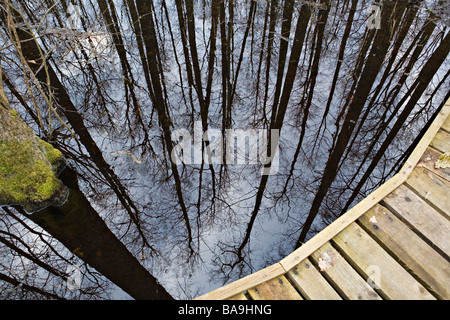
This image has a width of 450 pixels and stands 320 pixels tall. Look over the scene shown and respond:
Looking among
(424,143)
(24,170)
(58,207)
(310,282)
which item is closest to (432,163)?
(424,143)

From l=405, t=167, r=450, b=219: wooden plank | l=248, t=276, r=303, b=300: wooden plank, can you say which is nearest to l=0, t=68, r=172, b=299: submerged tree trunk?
l=248, t=276, r=303, b=300: wooden plank

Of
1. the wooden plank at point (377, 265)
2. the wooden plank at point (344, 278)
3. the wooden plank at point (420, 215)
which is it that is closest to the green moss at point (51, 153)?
the wooden plank at point (344, 278)

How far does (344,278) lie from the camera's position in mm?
2100

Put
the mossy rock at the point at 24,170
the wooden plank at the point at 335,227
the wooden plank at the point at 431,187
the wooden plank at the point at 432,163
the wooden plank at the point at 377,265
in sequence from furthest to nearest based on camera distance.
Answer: the mossy rock at the point at 24,170 < the wooden plank at the point at 432,163 < the wooden plank at the point at 431,187 < the wooden plank at the point at 335,227 < the wooden plank at the point at 377,265

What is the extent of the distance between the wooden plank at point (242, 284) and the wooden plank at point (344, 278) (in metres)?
0.34

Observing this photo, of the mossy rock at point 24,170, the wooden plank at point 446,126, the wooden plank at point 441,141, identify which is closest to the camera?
the mossy rock at point 24,170

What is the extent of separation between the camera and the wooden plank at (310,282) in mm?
2051

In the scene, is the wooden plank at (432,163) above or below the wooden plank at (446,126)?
below

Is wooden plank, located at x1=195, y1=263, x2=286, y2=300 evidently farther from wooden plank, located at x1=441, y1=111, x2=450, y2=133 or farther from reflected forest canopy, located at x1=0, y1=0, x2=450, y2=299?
wooden plank, located at x1=441, y1=111, x2=450, y2=133

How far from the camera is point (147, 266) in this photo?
9.07 feet

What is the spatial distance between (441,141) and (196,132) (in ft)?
9.21

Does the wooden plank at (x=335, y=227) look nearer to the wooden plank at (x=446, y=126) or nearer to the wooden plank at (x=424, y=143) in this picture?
the wooden plank at (x=424, y=143)

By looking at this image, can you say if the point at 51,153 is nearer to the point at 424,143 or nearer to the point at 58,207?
the point at 58,207
